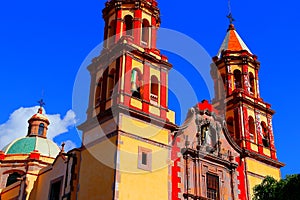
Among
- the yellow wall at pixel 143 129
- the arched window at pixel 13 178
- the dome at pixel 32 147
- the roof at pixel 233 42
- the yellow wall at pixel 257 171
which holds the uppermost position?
the roof at pixel 233 42

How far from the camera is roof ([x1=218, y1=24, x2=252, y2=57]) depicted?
28.8 m

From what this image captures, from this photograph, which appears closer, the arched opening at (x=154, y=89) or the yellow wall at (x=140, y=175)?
the yellow wall at (x=140, y=175)

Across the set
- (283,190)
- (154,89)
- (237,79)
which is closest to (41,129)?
(237,79)

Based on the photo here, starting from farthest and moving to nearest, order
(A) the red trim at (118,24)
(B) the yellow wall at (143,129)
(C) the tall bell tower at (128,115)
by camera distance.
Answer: (A) the red trim at (118,24) < (B) the yellow wall at (143,129) < (C) the tall bell tower at (128,115)

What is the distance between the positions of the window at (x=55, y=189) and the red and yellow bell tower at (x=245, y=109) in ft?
31.1

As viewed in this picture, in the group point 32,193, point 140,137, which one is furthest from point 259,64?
point 32,193

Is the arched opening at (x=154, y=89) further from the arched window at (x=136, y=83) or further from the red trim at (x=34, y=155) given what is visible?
the red trim at (x=34, y=155)

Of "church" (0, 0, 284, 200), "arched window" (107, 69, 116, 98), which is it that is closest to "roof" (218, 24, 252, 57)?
"church" (0, 0, 284, 200)

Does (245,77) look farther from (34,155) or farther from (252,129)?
(34,155)

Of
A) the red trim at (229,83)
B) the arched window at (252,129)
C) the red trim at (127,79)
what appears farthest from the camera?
the red trim at (229,83)

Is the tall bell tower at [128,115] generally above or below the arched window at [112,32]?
below

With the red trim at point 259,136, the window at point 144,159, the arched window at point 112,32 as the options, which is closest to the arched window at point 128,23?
the arched window at point 112,32

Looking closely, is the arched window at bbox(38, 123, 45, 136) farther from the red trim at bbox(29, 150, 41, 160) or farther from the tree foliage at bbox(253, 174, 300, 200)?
the tree foliage at bbox(253, 174, 300, 200)

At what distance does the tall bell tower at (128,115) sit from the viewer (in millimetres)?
18625
